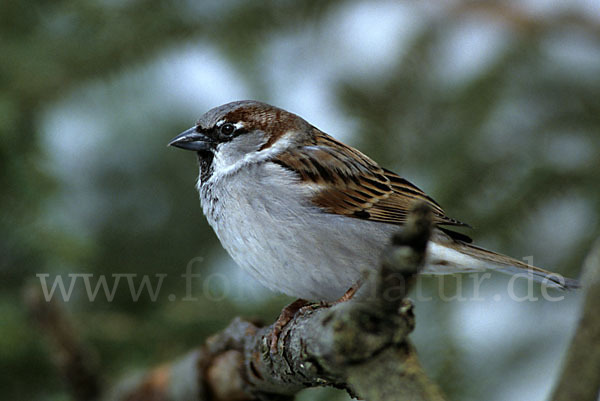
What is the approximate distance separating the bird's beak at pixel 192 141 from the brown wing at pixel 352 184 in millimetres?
269

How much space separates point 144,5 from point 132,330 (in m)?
1.16

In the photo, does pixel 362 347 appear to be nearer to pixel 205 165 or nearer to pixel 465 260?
pixel 465 260

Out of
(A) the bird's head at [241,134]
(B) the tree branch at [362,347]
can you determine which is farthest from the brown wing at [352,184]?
(B) the tree branch at [362,347]

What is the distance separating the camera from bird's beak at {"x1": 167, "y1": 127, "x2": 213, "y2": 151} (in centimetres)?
242

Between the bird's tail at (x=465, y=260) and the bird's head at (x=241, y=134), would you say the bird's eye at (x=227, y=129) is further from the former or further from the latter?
the bird's tail at (x=465, y=260)

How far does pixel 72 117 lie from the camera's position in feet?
9.50

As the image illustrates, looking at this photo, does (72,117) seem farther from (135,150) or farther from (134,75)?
(134,75)

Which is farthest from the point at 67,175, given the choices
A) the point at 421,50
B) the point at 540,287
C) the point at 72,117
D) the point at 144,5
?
the point at 540,287

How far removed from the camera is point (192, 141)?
8.04 feet

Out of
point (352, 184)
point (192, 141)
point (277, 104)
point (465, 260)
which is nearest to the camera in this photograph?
point (465, 260)

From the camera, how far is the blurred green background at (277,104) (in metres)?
2.28

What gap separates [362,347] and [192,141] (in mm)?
1511

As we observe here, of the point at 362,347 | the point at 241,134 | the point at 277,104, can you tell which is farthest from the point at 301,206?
the point at 362,347

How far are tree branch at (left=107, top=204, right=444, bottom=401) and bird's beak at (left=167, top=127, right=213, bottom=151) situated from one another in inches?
32.4
